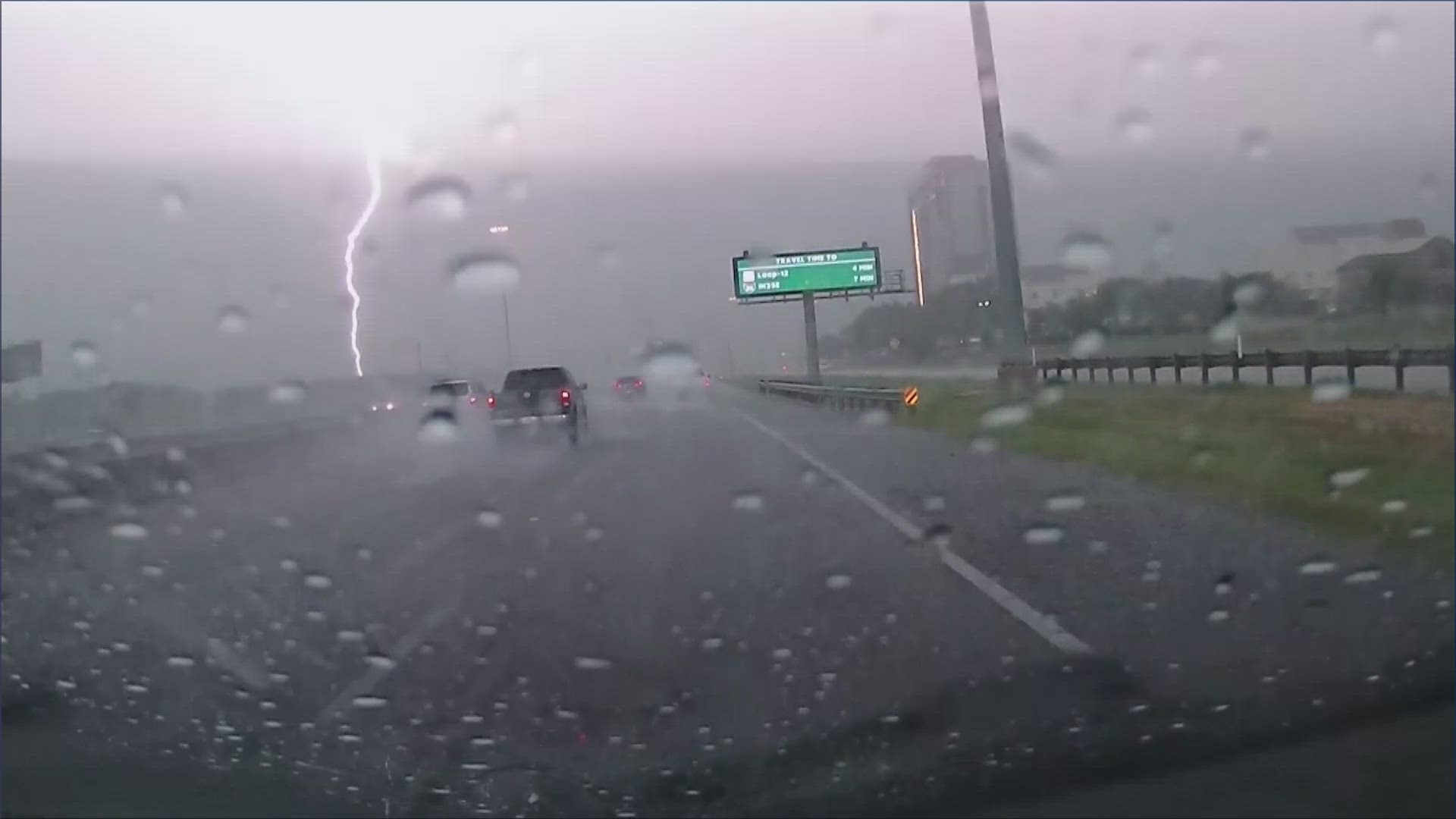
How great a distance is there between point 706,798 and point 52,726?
3425mm

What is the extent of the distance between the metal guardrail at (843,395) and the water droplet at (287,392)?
11.4 meters

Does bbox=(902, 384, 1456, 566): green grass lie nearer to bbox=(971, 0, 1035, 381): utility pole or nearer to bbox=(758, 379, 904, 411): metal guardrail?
bbox=(971, 0, 1035, 381): utility pole

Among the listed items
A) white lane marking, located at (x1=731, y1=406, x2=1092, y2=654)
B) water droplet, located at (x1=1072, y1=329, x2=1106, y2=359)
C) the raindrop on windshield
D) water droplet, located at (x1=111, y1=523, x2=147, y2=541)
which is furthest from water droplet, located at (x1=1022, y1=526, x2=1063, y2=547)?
water droplet, located at (x1=111, y1=523, x2=147, y2=541)

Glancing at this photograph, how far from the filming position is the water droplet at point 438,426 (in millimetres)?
18500

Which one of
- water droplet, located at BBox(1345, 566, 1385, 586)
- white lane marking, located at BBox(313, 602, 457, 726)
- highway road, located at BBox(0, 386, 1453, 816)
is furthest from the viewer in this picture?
water droplet, located at BBox(1345, 566, 1385, 586)

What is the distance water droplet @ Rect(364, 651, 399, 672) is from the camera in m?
8.78

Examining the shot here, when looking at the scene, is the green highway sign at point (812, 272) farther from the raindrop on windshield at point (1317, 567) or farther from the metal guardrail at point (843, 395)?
the metal guardrail at point (843, 395)

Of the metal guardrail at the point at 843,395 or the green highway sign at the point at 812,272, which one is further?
the metal guardrail at the point at 843,395

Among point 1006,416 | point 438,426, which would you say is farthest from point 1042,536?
point 1006,416

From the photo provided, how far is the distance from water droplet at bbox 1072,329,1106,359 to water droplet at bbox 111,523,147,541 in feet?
31.5

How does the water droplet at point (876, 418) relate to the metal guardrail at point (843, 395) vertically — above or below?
below

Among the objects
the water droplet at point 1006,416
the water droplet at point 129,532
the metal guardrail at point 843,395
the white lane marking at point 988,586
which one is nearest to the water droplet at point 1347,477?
the white lane marking at point 988,586

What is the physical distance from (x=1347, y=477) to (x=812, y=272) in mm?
5133

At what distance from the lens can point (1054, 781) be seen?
5930 mm
